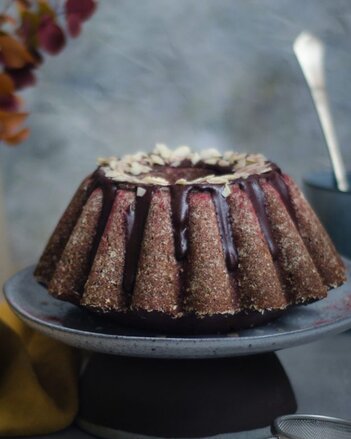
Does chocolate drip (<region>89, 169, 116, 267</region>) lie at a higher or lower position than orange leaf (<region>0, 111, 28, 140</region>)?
lower

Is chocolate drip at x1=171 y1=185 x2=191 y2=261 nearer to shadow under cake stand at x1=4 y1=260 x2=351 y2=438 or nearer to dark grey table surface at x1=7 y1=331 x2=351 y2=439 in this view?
shadow under cake stand at x1=4 y1=260 x2=351 y2=438

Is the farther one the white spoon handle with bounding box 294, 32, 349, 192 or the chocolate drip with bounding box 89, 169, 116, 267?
the white spoon handle with bounding box 294, 32, 349, 192

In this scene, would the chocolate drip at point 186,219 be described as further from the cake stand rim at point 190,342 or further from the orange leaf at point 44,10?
the orange leaf at point 44,10

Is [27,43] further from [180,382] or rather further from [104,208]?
[180,382]

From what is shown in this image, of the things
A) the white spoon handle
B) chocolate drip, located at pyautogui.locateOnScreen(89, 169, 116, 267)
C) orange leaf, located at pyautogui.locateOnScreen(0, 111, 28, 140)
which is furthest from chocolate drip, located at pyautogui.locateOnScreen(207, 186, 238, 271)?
the white spoon handle

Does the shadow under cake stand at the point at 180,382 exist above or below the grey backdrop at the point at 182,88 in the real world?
below

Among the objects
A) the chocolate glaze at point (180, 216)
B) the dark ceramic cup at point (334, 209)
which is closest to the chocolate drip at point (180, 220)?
the chocolate glaze at point (180, 216)

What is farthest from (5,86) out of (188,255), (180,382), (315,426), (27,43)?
(315,426)
